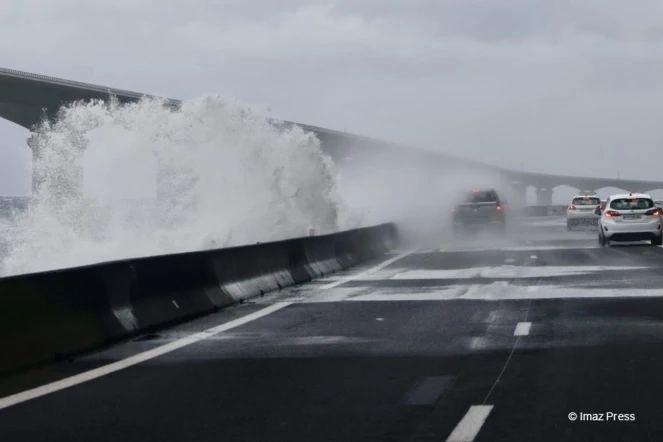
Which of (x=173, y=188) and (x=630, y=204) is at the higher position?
(x=173, y=188)

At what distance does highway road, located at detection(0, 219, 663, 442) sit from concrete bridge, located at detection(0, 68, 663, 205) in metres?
39.9

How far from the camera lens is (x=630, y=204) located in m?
34.5

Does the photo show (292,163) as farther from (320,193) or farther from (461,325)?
(461,325)

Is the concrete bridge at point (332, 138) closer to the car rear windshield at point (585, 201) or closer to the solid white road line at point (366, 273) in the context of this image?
the car rear windshield at point (585, 201)

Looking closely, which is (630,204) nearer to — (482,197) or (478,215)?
(478,215)

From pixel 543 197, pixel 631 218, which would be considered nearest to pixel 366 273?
pixel 631 218

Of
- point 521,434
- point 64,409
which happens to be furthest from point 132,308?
point 521,434

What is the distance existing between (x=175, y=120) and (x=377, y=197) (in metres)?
44.7

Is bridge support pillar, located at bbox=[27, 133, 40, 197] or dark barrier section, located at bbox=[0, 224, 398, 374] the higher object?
bridge support pillar, located at bbox=[27, 133, 40, 197]

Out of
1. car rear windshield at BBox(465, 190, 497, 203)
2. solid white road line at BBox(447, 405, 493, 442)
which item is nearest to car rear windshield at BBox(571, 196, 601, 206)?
car rear windshield at BBox(465, 190, 497, 203)

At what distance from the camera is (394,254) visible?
1326 inches

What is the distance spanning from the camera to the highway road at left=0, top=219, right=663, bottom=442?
780 centimetres

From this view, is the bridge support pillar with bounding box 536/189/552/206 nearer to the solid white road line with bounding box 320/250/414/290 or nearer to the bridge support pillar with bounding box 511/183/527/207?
the bridge support pillar with bounding box 511/183/527/207

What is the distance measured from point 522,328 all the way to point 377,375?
12.6ft
